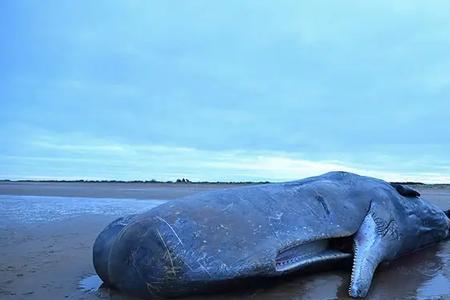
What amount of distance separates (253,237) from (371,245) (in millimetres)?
1473

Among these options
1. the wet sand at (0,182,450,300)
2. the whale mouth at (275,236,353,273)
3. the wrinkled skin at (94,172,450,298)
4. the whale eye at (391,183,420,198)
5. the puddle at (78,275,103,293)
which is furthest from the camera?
the whale eye at (391,183,420,198)

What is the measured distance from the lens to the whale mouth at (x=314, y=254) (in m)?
5.04

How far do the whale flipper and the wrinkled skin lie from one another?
0.03 feet

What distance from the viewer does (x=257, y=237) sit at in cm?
482

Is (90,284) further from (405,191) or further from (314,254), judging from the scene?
(405,191)

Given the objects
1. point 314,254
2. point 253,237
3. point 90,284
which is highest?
point 253,237

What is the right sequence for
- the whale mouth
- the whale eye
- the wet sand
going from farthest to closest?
1. the whale eye
2. the whale mouth
3. the wet sand

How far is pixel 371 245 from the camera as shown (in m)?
5.59

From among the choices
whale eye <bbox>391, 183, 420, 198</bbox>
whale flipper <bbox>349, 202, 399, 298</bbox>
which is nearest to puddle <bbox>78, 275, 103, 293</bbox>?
whale flipper <bbox>349, 202, 399, 298</bbox>

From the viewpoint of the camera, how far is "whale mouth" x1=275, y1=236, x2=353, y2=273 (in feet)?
16.5

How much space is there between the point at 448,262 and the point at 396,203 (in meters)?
0.86

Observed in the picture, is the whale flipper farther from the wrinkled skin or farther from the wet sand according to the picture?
the wet sand

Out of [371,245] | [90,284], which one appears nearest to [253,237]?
[371,245]

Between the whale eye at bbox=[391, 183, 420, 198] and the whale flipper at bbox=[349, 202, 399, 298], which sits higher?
the whale eye at bbox=[391, 183, 420, 198]
